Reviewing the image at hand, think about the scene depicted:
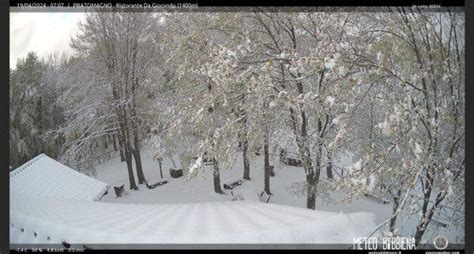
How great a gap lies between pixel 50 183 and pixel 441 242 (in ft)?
23.2

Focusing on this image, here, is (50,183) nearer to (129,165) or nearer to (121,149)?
(129,165)

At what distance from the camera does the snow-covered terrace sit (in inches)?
187

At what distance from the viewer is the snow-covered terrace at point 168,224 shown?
4.76 metres

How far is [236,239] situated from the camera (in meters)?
4.76

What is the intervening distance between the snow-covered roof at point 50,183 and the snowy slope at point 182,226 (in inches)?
15.1

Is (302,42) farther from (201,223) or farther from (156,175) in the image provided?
(156,175)

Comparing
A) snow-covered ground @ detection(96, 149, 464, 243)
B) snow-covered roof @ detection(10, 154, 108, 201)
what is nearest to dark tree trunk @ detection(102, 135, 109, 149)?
snow-covered ground @ detection(96, 149, 464, 243)

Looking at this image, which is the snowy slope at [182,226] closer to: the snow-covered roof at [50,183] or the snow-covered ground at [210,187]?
the snow-covered roof at [50,183]

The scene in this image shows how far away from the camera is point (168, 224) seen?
5531 millimetres

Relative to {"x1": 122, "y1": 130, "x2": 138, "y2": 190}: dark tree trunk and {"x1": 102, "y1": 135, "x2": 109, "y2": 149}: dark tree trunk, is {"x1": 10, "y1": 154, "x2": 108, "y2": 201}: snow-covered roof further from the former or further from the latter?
{"x1": 102, "y1": 135, "x2": 109, "y2": 149}: dark tree trunk

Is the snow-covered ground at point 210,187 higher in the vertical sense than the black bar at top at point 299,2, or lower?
lower

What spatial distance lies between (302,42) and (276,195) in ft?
20.4

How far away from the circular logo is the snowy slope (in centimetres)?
83

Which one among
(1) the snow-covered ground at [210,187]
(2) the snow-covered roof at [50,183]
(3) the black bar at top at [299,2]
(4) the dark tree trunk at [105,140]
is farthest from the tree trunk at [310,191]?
(4) the dark tree trunk at [105,140]
